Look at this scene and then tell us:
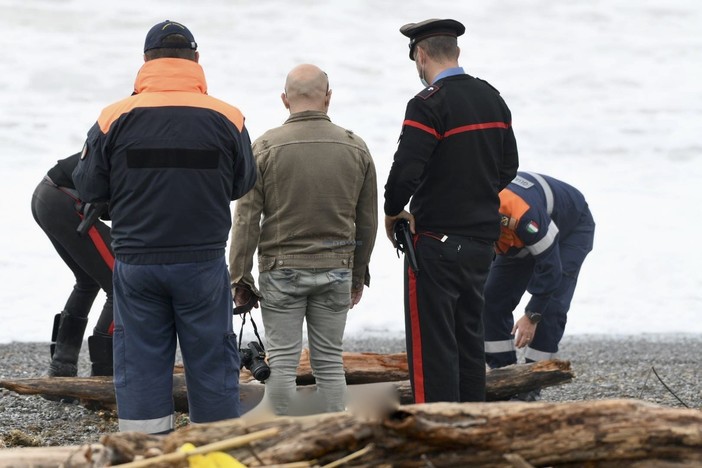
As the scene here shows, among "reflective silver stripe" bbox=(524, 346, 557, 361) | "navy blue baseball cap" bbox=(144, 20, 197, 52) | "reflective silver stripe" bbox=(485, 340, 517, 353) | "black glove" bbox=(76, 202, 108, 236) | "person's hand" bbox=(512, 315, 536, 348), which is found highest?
"navy blue baseball cap" bbox=(144, 20, 197, 52)

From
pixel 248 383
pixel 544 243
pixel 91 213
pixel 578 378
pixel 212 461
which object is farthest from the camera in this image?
Answer: pixel 578 378

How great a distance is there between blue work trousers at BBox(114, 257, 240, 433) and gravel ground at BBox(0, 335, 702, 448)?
0.63 meters

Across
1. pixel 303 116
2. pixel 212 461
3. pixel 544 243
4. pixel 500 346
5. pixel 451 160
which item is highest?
pixel 303 116

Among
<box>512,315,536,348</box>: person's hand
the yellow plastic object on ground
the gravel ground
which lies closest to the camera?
the yellow plastic object on ground

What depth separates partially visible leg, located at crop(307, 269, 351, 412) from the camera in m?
5.32

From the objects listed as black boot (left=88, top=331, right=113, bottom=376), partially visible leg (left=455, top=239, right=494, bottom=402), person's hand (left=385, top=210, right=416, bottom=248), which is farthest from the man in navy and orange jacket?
black boot (left=88, top=331, right=113, bottom=376)

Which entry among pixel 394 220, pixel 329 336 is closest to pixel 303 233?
pixel 394 220

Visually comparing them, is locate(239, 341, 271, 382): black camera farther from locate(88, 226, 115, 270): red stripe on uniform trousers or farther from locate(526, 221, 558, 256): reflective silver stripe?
locate(526, 221, 558, 256): reflective silver stripe

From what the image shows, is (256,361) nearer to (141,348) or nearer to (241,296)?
(241,296)

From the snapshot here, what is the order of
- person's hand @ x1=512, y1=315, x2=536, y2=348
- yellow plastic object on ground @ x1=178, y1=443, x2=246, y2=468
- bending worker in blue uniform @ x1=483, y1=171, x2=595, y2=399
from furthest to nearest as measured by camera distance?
person's hand @ x1=512, y1=315, x2=536, y2=348
bending worker in blue uniform @ x1=483, y1=171, x2=595, y2=399
yellow plastic object on ground @ x1=178, y1=443, x2=246, y2=468

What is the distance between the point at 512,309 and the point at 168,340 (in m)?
3.19

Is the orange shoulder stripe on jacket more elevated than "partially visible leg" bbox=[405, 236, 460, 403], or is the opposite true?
the orange shoulder stripe on jacket

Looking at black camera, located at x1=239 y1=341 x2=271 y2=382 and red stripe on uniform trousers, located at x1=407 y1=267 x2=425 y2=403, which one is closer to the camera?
red stripe on uniform trousers, located at x1=407 y1=267 x2=425 y2=403

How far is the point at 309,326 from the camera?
541 cm
